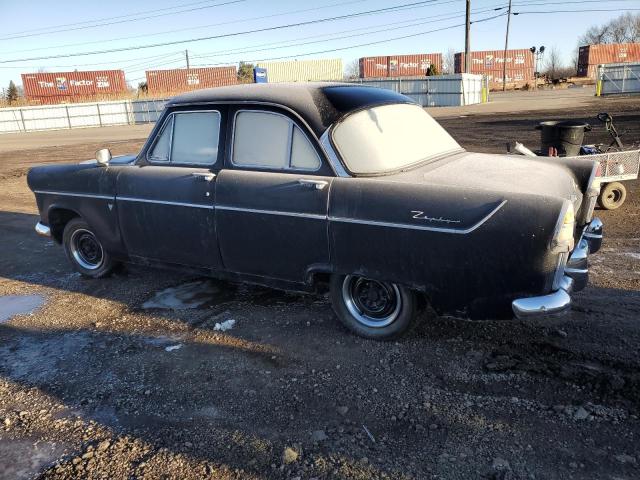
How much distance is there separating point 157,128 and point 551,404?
3722 mm

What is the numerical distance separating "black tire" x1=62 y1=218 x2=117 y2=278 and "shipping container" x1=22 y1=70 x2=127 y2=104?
5315cm

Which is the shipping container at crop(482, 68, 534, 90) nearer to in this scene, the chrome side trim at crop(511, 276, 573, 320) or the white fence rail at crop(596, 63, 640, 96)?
the white fence rail at crop(596, 63, 640, 96)

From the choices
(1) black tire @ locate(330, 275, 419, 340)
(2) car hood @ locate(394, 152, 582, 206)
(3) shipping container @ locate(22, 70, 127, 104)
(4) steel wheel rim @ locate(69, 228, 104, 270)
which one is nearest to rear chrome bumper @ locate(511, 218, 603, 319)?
(2) car hood @ locate(394, 152, 582, 206)

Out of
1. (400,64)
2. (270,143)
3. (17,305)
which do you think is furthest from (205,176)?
(400,64)

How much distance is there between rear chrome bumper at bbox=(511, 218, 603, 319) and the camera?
2908 millimetres

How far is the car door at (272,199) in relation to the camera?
357cm

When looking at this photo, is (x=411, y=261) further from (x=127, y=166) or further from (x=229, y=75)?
(x=229, y=75)

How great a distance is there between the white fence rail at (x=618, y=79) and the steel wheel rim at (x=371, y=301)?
34316mm

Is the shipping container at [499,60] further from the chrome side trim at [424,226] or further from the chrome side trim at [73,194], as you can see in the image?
the chrome side trim at [424,226]

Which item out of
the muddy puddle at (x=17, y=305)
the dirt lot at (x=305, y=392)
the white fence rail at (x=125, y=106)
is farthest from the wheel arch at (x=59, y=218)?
the white fence rail at (x=125, y=106)

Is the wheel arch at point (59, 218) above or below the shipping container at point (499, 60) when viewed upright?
below

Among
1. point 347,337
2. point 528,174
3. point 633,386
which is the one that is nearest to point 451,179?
point 528,174

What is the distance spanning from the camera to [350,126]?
3.64 metres

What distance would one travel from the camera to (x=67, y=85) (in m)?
54.8
